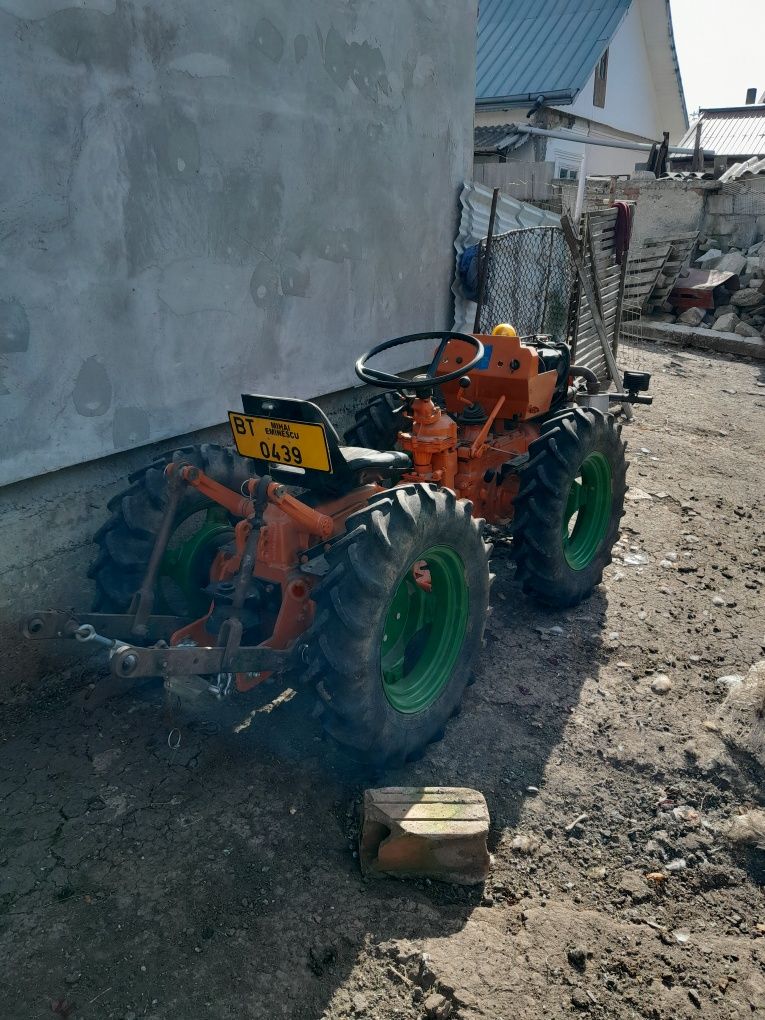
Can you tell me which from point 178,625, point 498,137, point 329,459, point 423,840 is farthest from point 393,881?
point 498,137

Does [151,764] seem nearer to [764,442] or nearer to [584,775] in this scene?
[584,775]

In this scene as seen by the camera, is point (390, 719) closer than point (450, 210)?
Yes

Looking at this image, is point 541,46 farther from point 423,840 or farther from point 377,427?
point 423,840

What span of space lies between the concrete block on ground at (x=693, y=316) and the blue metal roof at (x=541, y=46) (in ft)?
25.1

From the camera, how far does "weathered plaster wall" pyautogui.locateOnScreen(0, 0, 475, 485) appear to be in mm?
3303

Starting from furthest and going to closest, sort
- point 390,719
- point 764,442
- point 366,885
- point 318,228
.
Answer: point 764,442 → point 318,228 → point 390,719 → point 366,885

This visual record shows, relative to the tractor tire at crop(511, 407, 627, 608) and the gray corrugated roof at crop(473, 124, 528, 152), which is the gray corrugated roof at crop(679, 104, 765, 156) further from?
the tractor tire at crop(511, 407, 627, 608)

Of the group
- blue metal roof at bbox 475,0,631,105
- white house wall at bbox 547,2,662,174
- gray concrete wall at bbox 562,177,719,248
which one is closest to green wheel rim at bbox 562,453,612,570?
gray concrete wall at bbox 562,177,719,248

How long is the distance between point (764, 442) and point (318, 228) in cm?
529

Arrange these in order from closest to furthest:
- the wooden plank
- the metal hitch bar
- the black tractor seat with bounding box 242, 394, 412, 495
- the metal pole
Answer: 1. the metal hitch bar
2. the black tractor seat with bounding box 242, 394, 412, 495
3. the metal pole
4. the wooden plank

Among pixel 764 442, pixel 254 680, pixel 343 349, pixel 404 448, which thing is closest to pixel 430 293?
pixel 343 349

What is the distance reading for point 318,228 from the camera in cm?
511

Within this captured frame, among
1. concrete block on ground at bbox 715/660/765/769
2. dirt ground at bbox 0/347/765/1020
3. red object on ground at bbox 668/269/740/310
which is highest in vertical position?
red object on ground at bbox 668/269/740/310

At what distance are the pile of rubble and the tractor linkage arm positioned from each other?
11.3m
